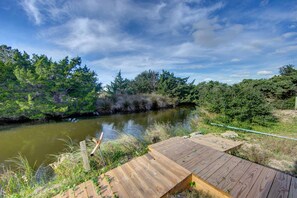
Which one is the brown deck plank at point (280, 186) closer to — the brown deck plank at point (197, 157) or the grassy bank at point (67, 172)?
the brown deck plank at point (197, 157)

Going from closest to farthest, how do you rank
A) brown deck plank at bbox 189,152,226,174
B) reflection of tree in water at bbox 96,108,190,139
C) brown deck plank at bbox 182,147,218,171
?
brown deck plank at bbox 189,152,226,174
brown deck plank at bbox 182,147,218,171
reflection of tree in water at bbox 96,108,190,139

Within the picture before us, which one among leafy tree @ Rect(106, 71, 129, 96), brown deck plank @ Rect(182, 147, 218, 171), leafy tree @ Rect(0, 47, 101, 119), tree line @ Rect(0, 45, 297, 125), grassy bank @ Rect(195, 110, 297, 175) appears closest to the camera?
brown deck plank @ Rect(182, 147, 218, 171)

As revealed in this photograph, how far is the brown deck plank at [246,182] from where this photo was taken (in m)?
1.71

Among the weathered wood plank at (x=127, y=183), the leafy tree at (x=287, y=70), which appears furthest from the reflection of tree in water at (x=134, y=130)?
the leafy tree at (x=287, y=70)

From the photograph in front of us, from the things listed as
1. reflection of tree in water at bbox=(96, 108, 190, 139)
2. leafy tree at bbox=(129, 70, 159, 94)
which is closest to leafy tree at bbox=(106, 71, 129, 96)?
leafy tree at bbox=(129, 70, 159, 94)

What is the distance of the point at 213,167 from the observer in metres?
2.28

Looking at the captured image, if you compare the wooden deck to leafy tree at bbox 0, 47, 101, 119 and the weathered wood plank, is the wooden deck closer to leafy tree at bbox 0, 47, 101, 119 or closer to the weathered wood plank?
the weathered wood plank

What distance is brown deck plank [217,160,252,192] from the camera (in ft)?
5.97

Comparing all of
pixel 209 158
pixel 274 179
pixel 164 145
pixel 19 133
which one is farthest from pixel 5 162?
pixel 274 179

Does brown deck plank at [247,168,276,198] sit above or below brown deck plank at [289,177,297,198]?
above

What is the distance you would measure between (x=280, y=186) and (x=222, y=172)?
687 millimetres

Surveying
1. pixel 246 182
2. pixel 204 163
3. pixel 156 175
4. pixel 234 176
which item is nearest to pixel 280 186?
pixel 246 182

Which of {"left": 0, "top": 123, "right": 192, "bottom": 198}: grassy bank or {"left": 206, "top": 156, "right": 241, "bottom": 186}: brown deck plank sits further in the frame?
{"left": 0, "top": 123, "right": 192, "bottom": 198}: grassy bank

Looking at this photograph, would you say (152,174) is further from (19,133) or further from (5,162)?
(19,133)
